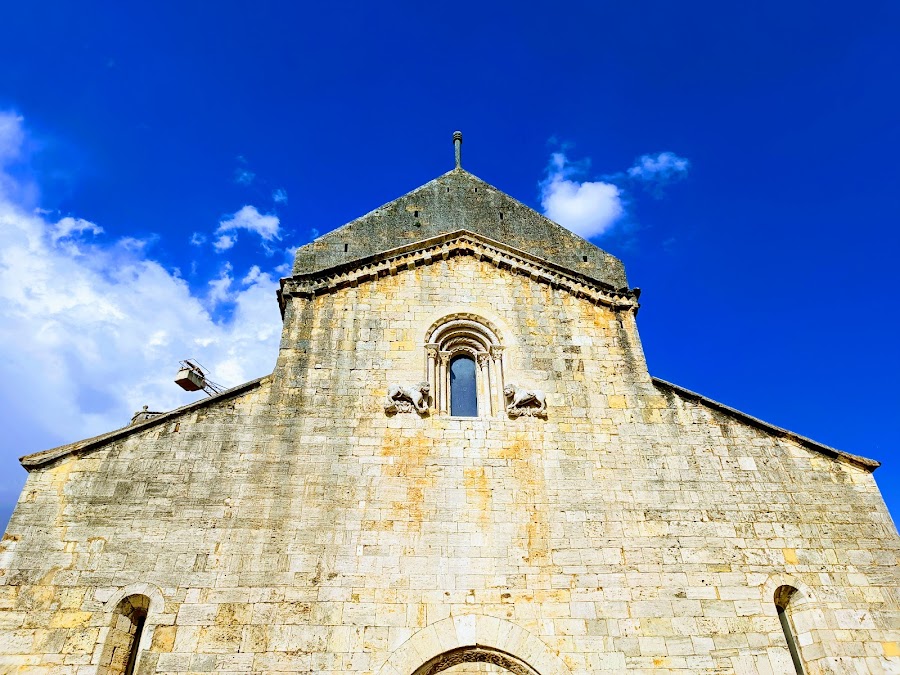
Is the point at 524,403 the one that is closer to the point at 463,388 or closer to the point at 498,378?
the point at 498,378

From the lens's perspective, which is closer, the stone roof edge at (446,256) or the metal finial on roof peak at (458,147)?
the stone roof edge at (446,256)

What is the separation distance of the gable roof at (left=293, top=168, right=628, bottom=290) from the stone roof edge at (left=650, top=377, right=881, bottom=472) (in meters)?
2.32

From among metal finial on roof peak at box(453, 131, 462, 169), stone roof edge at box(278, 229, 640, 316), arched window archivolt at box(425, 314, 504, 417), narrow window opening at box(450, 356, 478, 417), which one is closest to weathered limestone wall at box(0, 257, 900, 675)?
arched window archivolt at box(425, 314, 504, 417)

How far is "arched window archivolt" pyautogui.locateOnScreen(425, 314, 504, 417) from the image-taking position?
10.2 m

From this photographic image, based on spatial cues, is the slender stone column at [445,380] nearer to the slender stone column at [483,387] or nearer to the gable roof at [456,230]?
the slender stone column at [483,387]

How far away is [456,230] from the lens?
12.0 meters

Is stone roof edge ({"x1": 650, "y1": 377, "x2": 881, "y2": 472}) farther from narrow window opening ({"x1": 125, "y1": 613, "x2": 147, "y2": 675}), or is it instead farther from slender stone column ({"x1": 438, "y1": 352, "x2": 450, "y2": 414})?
narrow window opening ({"x1": 125, "y1": 613, "x2": 147, "y2": 675})

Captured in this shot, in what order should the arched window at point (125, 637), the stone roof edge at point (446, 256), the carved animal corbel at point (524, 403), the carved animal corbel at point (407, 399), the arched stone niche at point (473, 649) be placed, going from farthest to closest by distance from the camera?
the stone roof edge at point (446, 256) < the carved animal corbel at point (524, 403) < the carved animal corbel at point (407, 399) < the arched stone niche at point (473, 649) < the arched window at point (125, 637)

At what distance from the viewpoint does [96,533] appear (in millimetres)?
8273

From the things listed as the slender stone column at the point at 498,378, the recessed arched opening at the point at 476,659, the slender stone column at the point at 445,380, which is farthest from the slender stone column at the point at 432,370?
the recessed arched opening at the point at 476,659

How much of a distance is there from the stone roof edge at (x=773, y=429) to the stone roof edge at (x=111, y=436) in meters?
6.96

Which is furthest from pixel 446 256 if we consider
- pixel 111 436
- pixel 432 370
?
pixel 111 436

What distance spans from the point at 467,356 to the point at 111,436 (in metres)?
5.63

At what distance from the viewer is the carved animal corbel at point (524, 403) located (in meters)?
9.89
